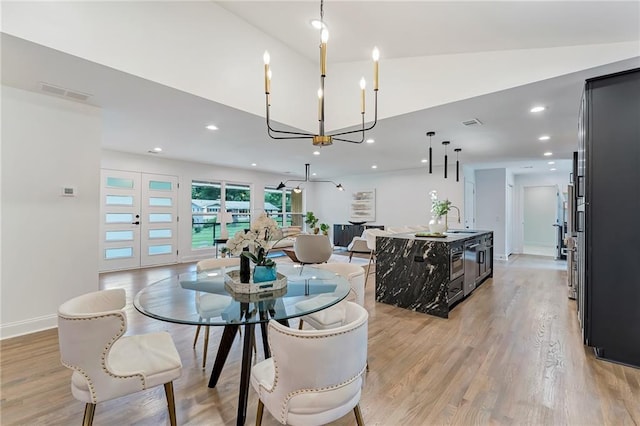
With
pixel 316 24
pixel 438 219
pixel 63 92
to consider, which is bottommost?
pixel 438 219

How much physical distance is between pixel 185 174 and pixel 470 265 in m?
6.77

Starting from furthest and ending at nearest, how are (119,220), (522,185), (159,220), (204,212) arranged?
(522,185), (204,212), (159,220), (119,220)

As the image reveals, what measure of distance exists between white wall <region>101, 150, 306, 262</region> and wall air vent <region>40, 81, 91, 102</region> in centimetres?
334

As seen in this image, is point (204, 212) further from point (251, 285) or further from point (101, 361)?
point (101, 361)

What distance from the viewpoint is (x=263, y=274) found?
2.11 meters

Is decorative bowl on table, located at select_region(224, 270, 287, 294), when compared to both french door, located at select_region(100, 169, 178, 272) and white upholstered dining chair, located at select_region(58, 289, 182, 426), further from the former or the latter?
french door, located at select_region(100, 169, 178, 272)

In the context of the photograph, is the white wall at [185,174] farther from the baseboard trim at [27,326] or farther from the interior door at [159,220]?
the baseboard trim at [27,326]

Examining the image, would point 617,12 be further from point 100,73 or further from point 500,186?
point 500,186

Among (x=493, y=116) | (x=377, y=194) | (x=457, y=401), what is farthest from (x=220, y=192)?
(x=457, y=401)

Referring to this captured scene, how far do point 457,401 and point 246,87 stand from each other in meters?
3.81

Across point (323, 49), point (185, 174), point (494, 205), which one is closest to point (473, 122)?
point (323, 49)

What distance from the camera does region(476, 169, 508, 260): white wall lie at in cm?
819

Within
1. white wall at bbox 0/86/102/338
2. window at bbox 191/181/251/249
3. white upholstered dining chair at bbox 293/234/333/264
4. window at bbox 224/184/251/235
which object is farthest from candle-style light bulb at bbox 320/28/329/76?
window at bbox 224/184/251/235

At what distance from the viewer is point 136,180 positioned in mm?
6699
